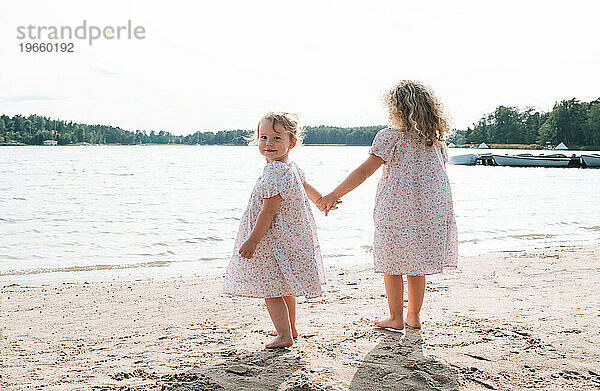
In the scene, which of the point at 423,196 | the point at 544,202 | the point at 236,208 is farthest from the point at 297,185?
the point at 544,202

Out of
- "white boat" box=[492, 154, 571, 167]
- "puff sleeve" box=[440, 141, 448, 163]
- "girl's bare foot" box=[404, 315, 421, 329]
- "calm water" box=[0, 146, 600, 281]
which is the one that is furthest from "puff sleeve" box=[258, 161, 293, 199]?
"white boat" box=[492, 154, 571, 167]

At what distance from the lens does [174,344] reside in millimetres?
3674

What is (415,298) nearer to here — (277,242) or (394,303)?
(394,303)

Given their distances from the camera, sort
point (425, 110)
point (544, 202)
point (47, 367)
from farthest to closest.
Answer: point (544, 202) → point (425, 110) → point (47, 367)

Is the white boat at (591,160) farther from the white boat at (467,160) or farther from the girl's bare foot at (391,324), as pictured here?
the girl's bare foot at (391,324)

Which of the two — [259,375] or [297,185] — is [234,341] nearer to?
[259,375]

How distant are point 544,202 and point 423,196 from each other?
14.5 metres

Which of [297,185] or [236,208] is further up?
[297,185]

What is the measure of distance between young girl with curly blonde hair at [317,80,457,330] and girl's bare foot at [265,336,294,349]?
75 cm

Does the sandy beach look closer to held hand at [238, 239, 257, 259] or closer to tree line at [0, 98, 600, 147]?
held hand at [238, 239, 257, 259]

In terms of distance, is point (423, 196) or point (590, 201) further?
point (590, 201)

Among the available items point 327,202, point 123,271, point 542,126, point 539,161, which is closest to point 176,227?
point 123,271

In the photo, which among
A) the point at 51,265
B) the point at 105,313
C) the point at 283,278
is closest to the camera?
the point at 283,278

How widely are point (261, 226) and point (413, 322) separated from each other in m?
1.28
